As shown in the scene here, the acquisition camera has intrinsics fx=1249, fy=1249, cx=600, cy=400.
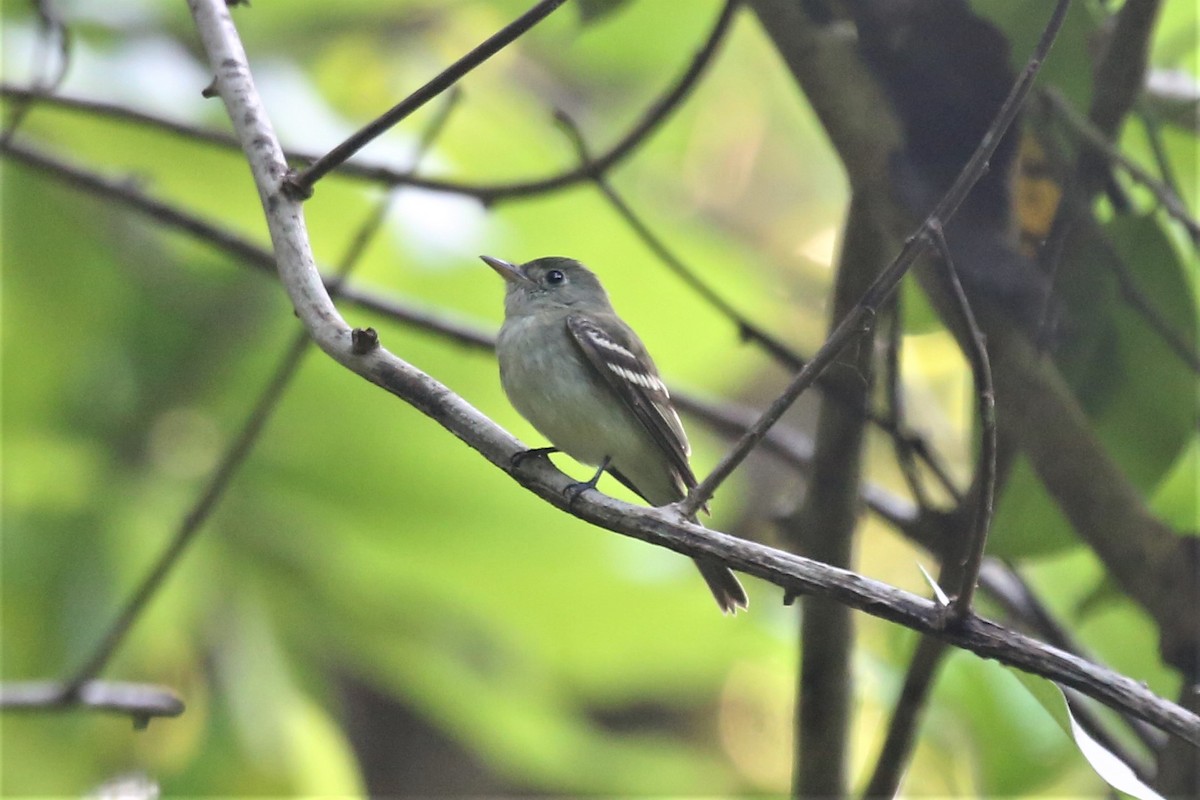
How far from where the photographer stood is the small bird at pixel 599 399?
2.12m

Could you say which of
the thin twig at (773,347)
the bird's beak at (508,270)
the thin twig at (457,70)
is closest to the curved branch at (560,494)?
the thin twig at (457,70)

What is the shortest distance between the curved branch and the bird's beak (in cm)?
94

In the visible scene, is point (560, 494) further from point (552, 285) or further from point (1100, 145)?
point (552, 285)

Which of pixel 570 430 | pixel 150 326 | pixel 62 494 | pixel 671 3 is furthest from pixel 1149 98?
pixel 62 494

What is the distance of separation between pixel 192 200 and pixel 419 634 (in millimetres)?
1127

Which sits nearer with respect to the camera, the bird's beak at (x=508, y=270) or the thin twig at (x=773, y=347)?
the thin twig at (x=773, y=347)

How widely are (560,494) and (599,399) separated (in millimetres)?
936

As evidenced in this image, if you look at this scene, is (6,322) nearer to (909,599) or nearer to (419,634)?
(419,634)

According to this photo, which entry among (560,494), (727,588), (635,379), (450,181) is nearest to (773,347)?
(635,379)

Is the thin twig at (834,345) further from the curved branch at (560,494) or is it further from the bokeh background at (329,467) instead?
the bokeh background at (329,467)

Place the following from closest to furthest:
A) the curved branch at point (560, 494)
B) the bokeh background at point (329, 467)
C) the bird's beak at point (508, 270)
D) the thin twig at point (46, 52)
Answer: the curved branch at point (560, 494) < the thin twig at point (46, 52) < the bird's beak at point (508, 270) < the bokeh background at point (329, 467)

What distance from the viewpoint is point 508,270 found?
2463 millimetres

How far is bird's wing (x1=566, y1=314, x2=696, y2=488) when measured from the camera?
2.09m

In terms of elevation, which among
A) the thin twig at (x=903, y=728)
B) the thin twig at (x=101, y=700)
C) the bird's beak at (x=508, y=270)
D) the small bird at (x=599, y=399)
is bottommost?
the thin twig at (x=101, y=700)
